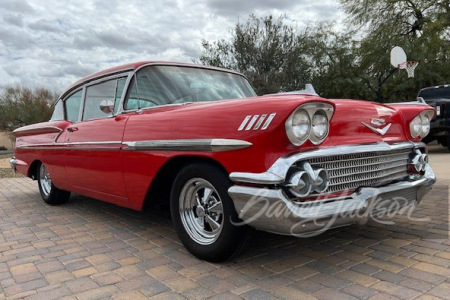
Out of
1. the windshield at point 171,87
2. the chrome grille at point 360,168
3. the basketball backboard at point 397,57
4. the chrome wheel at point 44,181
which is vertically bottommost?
the chrome wheel at point 44,181

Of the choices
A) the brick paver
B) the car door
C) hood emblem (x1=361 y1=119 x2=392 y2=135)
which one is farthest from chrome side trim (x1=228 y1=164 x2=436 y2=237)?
the car door

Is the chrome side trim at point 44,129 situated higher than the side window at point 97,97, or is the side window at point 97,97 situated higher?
the side window at point 97,97

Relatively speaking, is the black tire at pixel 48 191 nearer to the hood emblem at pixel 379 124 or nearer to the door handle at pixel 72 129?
the door handle at pixel 72 129

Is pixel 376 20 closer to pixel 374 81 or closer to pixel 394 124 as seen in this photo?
pixel 374 81

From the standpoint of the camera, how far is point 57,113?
498cm

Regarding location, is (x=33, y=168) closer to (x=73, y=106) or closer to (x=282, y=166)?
(x=73, y=106)

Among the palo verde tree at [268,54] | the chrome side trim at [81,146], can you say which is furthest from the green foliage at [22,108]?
the chrome side trim at [81,146]

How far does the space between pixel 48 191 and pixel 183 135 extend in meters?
3.21

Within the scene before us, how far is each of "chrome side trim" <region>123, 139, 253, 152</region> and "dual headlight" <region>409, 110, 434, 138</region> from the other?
1670 mm

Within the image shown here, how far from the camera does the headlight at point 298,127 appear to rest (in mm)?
2166

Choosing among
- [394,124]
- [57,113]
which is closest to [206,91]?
[394,124]

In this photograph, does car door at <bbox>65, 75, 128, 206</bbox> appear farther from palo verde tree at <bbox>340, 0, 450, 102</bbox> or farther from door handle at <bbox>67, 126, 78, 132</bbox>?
palo verde tree at <bbox>340, 0, 450, 102</bbox>

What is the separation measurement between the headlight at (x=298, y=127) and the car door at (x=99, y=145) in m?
1.64

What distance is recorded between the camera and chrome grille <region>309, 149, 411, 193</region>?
237cm
